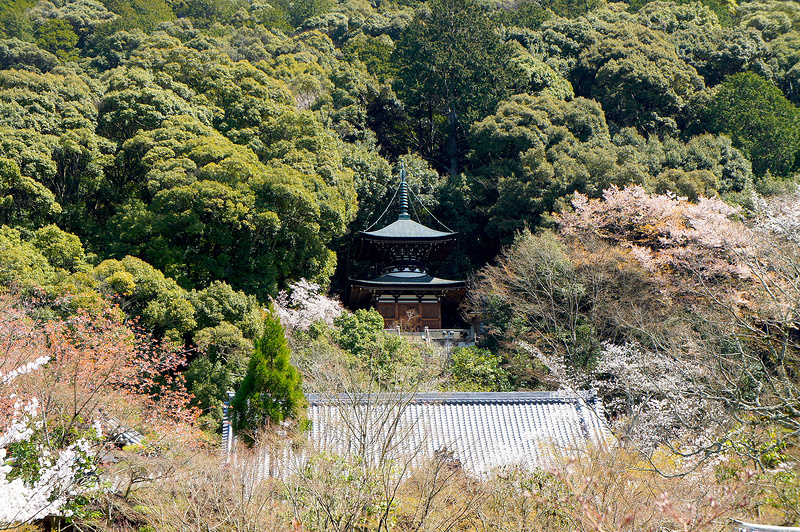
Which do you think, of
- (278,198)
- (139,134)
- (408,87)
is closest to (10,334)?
(278,198)

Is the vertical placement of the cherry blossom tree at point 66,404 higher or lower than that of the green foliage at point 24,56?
lower

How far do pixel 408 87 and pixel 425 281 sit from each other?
1362 cm

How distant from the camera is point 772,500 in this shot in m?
6.76

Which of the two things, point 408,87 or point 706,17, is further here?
point 706,17

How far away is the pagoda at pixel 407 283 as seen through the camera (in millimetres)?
22531

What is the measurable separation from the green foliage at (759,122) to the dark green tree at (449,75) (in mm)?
9774

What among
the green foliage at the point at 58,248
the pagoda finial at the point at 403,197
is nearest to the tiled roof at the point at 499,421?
the green foliage at the point at 58,248

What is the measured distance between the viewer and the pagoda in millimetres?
22531

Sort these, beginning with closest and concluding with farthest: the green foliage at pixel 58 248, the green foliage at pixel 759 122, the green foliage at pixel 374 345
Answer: the green foliage at pixel 374 345 < the green foliage at pixel 58 248 < the green foliage at pixel 759 122

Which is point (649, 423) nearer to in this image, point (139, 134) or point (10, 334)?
point (10, 334)

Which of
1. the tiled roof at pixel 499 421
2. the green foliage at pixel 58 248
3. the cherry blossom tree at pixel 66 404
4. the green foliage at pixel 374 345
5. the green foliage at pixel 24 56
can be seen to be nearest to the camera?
the cherry blossom tree at pixel 66 404

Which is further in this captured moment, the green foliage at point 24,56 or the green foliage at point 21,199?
the green foliage at point 24,56

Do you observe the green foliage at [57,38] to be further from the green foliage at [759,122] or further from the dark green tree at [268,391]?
the green foliage at [759,122]

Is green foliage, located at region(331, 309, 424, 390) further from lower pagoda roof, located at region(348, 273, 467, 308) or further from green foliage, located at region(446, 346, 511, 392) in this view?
lower pagoda roof, located at region(348, 273, 467, 308)
